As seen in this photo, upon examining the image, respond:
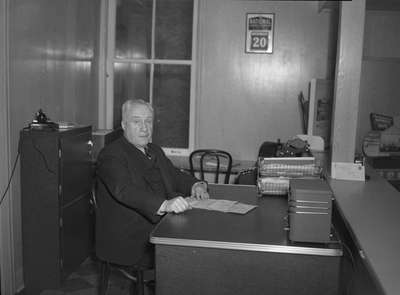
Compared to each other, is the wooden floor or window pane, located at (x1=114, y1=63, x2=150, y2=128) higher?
window pane, located at (x1=114, y1=63, x2=150, y2=128)

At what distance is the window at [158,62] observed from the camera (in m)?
4.91

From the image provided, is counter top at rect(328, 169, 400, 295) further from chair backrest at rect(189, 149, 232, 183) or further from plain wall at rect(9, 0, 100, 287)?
plain wall at rect(9, 0, 100, 287)

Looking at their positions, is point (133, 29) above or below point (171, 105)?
above

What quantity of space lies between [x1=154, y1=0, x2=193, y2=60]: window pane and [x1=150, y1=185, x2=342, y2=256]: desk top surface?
109 inches

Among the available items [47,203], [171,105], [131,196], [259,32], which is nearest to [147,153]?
[131,196]

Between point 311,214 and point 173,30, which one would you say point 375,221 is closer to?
point 311,214

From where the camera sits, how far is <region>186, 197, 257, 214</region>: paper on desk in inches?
94.4

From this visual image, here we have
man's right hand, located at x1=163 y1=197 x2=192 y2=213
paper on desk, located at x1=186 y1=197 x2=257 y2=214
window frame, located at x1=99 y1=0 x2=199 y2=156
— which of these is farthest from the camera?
window frame, located at x1=99 y1=0 x2=199 y2=156

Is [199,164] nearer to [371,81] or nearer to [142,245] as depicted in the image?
[371,81]

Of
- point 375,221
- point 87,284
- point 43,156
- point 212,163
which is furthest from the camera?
point 212,163

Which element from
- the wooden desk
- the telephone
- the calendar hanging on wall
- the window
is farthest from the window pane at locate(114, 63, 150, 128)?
the wooden desk

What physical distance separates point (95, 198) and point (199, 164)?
2.13 m

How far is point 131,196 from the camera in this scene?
93.0 inches

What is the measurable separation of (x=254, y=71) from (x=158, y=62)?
96 centimetres
